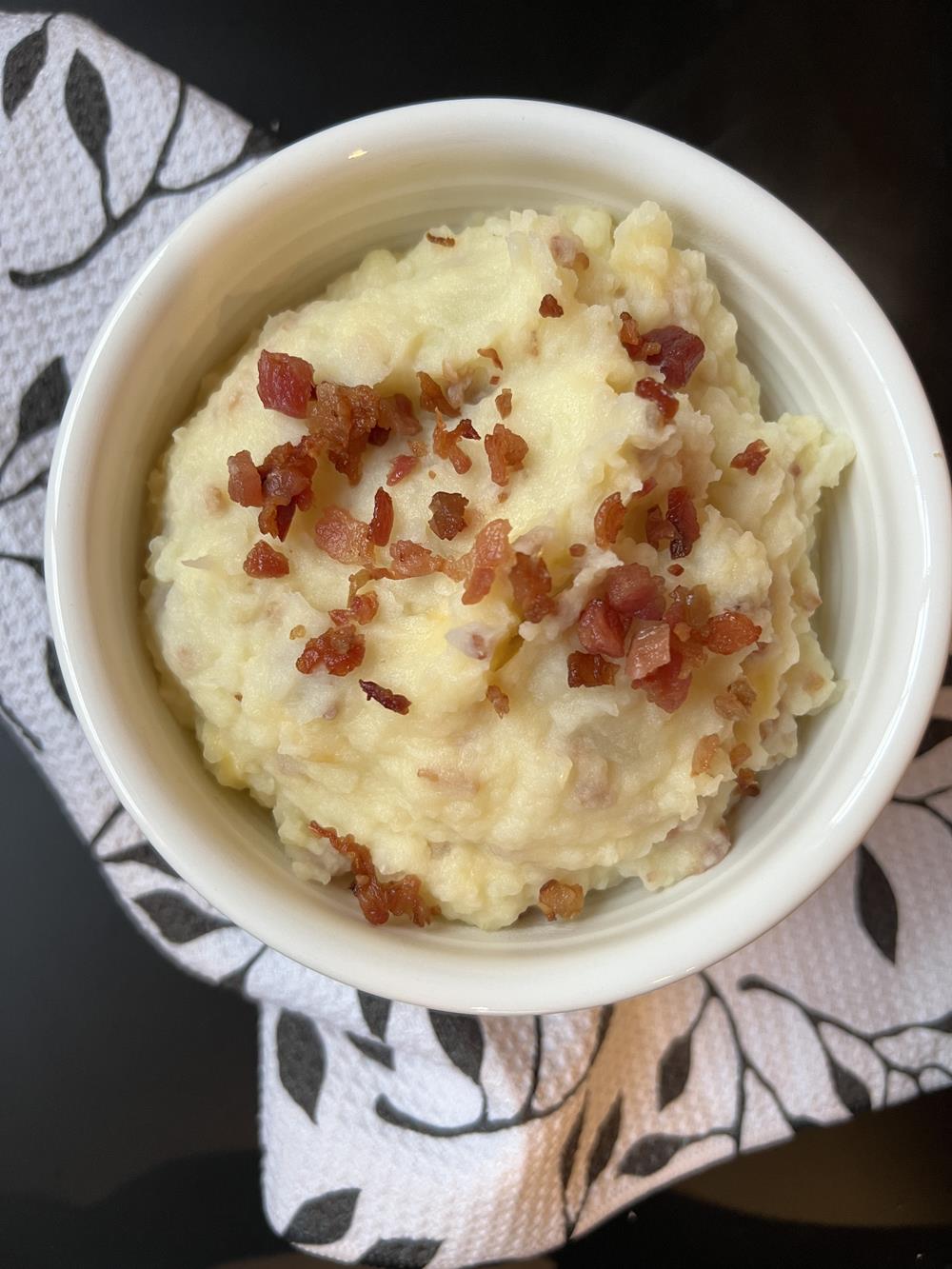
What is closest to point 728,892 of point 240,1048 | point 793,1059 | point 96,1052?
point 793,1059

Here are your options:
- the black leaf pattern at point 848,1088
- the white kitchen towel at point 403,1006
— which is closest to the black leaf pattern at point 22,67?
the white kitchen towel at point 403,1006

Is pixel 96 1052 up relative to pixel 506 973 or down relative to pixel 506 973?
down

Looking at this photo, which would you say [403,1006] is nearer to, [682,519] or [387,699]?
[387,699]

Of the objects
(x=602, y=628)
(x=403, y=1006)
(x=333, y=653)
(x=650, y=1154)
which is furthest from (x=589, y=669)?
(x=650, y=1154)

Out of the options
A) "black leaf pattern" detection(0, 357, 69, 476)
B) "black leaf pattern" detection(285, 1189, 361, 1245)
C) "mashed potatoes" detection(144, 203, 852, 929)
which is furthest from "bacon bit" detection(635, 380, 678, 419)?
"black leaf pattern" detection(285, 1189, 361, 1245)

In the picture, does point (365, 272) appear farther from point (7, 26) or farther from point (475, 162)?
point (7, 26)

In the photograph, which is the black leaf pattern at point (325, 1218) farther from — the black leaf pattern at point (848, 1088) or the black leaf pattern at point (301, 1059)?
the black leaf pattern at point (848, 1088)
